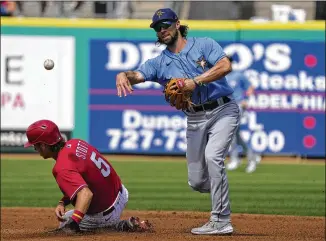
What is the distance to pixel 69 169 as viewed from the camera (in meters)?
7.77

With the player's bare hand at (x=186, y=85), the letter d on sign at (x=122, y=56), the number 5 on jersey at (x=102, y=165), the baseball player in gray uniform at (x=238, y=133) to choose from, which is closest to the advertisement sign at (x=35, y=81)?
the letter d on sign at (x=122, y=56)

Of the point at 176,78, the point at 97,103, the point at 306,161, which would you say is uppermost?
the point at 176,78

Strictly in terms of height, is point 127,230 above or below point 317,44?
below

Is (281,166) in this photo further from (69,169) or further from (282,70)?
(69,169)

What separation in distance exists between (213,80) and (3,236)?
8.49 ft

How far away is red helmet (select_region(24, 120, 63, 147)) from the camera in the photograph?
7785 mm

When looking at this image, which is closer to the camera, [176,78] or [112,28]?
[176,78]

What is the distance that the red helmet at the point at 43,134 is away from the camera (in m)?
7.79

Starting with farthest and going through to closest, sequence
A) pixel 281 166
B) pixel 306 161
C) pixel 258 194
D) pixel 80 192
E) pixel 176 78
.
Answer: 1. pixel 306 161
2. pixel 281 166
3. pixel 258 194
4. pixel 176 78
5. pixel 80 192

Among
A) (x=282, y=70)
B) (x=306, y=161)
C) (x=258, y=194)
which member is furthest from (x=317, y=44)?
(x=258, y=194)

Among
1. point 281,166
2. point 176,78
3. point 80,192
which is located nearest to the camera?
point 80,192

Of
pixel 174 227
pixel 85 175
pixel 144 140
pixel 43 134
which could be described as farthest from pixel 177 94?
pixel 144 140

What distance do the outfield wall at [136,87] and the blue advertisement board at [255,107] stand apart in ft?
0.08

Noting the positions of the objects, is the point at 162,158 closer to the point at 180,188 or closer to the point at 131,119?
the point at 131,119
